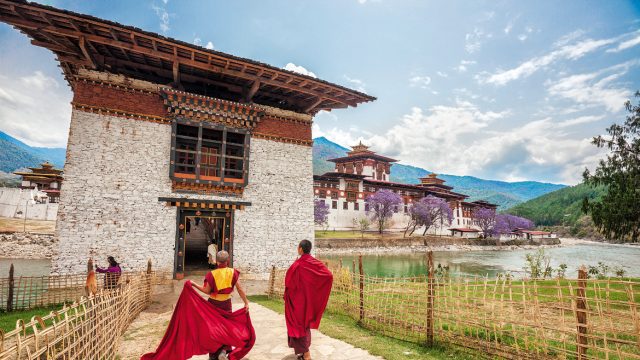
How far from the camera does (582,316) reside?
405cm

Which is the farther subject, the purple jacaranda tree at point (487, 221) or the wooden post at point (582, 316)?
the purple jacaranda tree at point (487, 221)

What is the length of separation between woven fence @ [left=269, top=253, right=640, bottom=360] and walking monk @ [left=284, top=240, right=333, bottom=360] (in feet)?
6.46

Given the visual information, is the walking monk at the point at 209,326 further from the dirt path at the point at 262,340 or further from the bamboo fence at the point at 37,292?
the bamboo fence at the point at 37,292

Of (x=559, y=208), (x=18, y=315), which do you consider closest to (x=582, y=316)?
(x=18, y=315)

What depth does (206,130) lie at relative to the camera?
42.9 feet

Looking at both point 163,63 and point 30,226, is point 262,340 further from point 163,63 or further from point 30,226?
point 30,226

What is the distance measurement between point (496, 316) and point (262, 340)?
13.1 ft

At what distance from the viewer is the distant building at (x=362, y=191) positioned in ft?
152

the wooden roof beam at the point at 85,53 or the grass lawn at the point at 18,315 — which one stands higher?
Result: the wooden roof beam at the point at 85,53

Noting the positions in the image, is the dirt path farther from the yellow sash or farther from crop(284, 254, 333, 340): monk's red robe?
the yellow sash

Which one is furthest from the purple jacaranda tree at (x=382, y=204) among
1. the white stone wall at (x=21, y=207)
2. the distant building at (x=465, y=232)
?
the white stone wall at (x=21, y=207)

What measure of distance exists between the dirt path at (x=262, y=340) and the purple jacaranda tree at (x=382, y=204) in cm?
3899

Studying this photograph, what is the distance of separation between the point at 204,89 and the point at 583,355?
530 inches

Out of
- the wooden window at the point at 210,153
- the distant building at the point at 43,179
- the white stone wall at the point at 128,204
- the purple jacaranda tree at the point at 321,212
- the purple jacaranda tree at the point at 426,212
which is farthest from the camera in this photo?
the purple jacaranda tree at the point at 426,212
